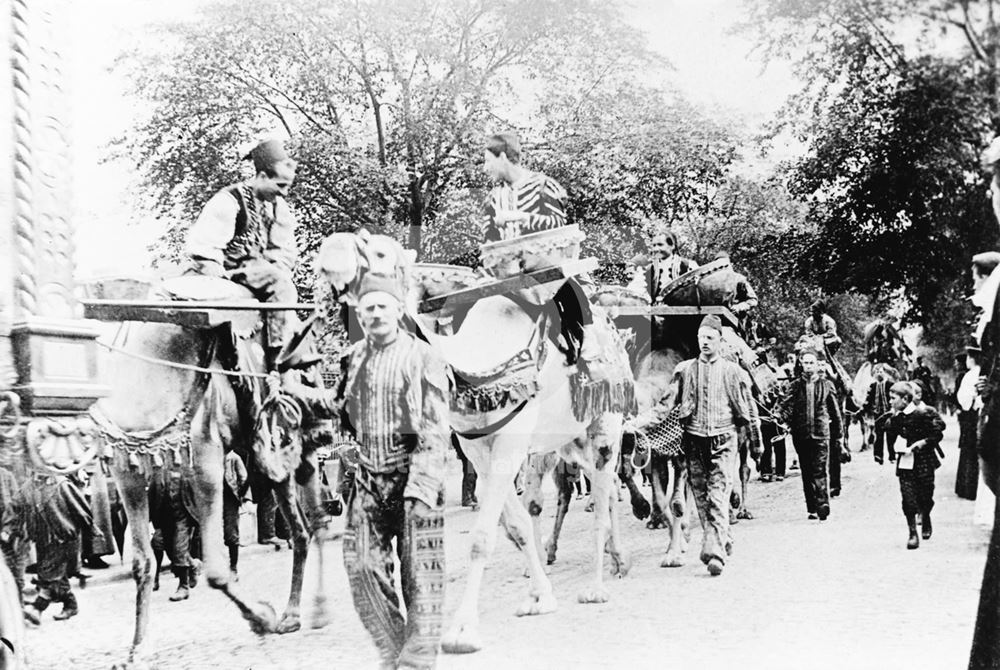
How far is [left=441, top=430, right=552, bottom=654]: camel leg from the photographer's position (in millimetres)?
5098

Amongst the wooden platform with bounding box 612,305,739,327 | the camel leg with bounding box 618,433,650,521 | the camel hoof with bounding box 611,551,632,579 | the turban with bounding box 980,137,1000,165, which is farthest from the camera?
the camel leg with bounding box 618,433,650,521

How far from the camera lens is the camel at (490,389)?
5105mm

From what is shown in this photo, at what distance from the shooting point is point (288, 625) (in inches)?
215

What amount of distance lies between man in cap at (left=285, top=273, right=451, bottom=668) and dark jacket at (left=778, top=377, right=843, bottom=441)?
2218 millimetres

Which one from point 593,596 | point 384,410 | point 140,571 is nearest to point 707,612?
point 593,596

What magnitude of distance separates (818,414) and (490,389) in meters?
1.99

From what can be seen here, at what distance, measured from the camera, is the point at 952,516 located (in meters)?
5.25

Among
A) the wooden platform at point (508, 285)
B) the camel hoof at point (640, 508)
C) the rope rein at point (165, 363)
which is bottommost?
the camel hoof at point (640, 508)

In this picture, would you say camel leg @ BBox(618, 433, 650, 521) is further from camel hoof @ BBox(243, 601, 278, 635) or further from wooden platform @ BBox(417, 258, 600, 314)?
camel hoof @ BBox(243, 601, 278, 635)

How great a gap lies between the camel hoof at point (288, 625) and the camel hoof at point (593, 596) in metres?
1.33

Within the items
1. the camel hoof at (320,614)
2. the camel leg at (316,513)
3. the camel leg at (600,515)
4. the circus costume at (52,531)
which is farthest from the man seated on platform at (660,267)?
the circus costume at (52,531)

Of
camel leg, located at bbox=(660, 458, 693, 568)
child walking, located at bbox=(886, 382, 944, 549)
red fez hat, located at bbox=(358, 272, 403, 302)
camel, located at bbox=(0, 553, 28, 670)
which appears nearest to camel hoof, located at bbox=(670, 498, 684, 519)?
camel leg, located at bbox=(660, 458, 693, 568)

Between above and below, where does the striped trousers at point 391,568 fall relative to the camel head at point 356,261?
below

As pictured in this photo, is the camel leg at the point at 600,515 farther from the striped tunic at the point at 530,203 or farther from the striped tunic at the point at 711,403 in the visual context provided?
the striped tunic at the point at 530,203
